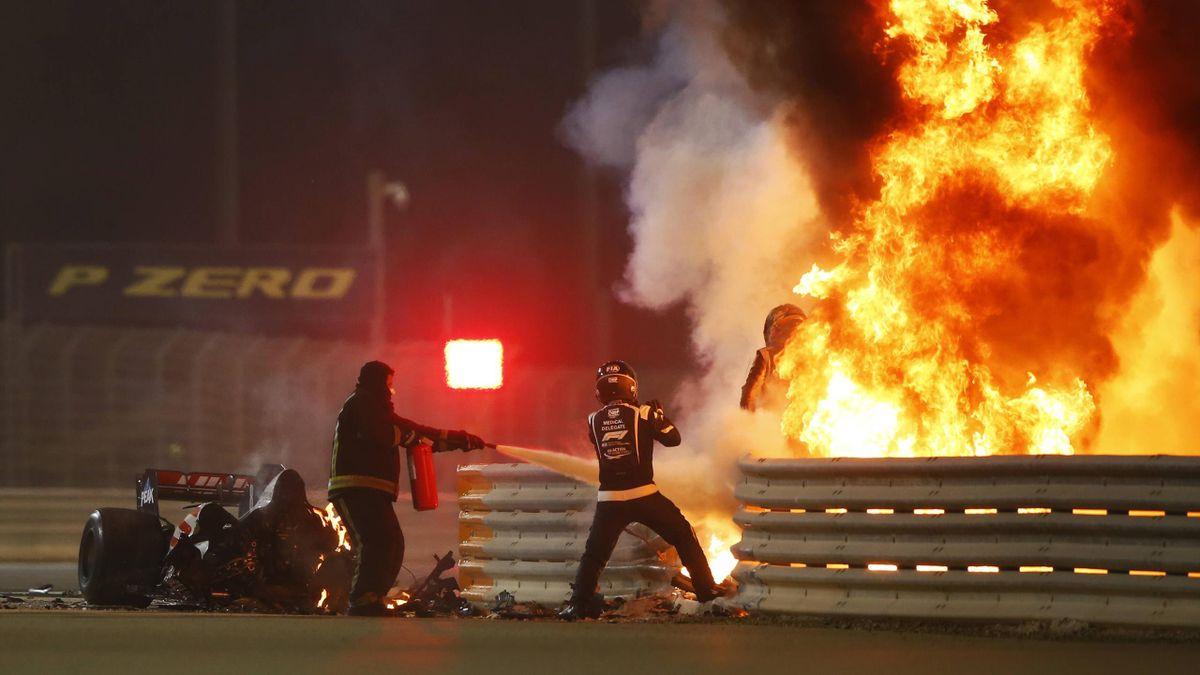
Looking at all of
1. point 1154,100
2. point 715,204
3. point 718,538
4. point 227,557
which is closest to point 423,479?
point 227,557

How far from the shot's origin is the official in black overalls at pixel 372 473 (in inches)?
516

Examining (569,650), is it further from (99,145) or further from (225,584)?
(99,145)

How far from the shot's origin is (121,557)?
46.4 feet

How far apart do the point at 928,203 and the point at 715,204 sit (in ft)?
15.1

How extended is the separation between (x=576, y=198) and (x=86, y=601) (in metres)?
19.7

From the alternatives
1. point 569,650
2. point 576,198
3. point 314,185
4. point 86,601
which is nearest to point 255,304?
point 314,185

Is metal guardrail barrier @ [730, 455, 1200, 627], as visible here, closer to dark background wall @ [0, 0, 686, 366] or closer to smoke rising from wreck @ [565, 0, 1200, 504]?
smoke rising from wreck @ [565, 0, 1200, 504]

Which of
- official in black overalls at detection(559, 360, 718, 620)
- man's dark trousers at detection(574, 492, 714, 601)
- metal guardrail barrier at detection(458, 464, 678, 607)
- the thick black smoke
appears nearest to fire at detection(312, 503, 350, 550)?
metal guardrail barrier at detection(458, 464, 678, 607)

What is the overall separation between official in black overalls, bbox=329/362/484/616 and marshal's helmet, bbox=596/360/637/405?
0.99 metres

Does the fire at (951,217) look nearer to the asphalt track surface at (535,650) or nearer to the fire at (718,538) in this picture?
the fire at (718,538)

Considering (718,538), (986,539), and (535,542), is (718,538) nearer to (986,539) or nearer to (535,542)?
(535,542)

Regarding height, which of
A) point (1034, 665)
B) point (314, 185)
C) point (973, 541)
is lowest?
point (1034, 665)

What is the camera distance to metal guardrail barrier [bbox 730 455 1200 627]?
33.2ft

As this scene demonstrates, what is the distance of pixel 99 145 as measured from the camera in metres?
35.1
